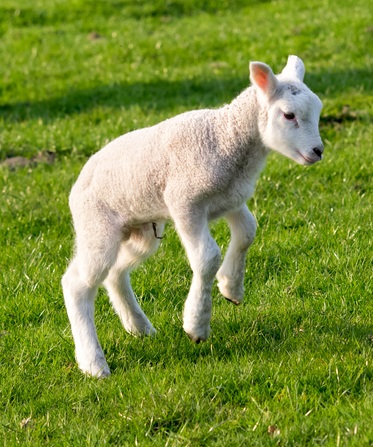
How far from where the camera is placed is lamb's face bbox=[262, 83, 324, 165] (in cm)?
459

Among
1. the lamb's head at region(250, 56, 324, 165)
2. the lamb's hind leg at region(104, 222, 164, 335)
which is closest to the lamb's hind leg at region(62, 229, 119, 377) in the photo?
the lamb's hind leg at region(104, 222, 164, 335)

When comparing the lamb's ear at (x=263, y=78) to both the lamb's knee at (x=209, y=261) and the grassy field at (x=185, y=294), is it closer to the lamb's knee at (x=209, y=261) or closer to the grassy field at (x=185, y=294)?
the lamb's knee at (x=209, y=261)

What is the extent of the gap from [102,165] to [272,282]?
1495 mm

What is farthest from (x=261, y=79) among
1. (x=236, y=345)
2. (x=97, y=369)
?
(x=97, y=369)

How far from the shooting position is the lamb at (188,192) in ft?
15.4

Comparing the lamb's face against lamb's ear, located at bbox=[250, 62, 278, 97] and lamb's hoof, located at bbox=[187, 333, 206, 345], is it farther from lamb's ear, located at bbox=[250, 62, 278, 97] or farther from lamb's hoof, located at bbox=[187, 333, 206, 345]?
lamb's hoof, located at bbox=[187, 333, 206, 345]

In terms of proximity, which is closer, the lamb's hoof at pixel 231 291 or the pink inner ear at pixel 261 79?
the pink inner ear at pixel 261 79

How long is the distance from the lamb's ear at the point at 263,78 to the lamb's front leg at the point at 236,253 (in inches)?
29.1

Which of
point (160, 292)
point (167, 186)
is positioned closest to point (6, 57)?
point (160, 292)

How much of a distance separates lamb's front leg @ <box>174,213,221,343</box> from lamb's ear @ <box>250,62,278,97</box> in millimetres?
745

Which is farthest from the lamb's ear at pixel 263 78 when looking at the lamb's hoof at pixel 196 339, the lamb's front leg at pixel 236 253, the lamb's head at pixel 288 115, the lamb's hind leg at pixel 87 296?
the lamb's hoof at pixel 196 339

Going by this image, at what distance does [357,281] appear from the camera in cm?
580

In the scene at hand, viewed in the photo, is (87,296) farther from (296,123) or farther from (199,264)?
(296,123)

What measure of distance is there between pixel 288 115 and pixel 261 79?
0.23m
